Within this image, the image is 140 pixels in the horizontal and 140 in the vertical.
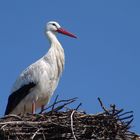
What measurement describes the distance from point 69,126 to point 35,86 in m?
Result: 3.45

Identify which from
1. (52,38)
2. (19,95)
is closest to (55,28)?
(52,38)

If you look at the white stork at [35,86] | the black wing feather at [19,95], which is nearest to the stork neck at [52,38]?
the white stork at [35,86]

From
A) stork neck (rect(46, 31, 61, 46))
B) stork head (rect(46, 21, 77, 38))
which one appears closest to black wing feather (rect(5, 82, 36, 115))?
stork neck (rect(46, 31, 61, 46))

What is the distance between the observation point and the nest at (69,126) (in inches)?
379

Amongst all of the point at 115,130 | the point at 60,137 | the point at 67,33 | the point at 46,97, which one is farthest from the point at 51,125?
the point at 67,33

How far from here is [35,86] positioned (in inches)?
516

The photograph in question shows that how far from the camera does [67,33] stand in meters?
14.4

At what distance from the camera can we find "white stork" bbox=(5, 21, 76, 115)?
13.0m

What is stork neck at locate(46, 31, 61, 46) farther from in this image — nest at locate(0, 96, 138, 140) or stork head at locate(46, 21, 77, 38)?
nest at locate(0, 96, 138, 140)

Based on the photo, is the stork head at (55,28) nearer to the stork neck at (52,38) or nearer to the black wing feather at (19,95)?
the stork neck at (52,38)

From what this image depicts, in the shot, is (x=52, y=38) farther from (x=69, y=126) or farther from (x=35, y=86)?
(x=69, y=126)

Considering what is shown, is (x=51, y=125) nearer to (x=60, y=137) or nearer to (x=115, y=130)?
(x=60, y=137)

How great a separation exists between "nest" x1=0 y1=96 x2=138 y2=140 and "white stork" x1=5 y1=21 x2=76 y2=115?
9.20 feet

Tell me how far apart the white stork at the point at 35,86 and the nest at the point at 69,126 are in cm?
281
